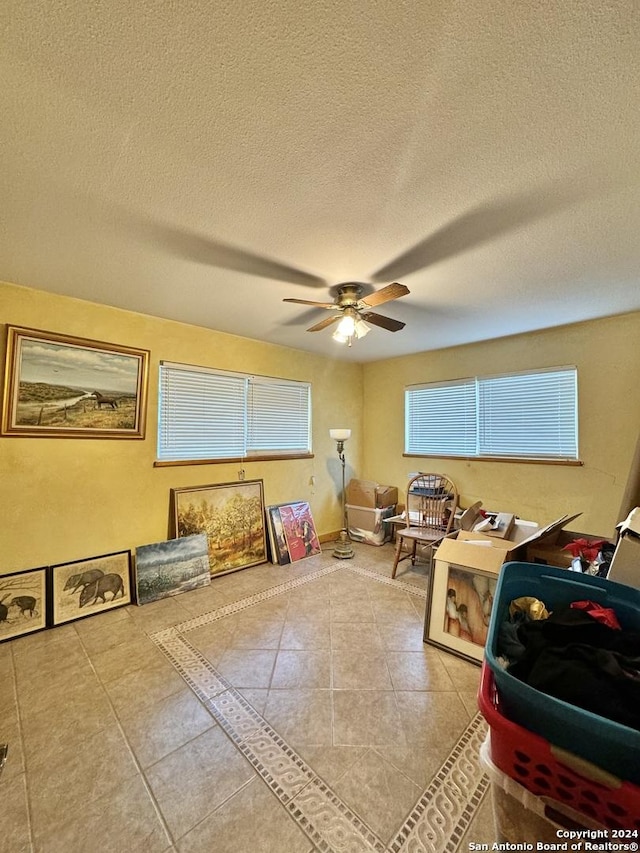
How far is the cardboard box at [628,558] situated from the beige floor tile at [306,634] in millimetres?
1632

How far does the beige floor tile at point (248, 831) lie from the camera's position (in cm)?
110

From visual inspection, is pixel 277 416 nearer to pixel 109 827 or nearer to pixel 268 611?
pixel 268 611

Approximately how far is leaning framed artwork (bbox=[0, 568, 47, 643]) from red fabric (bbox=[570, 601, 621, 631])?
3168 millimetres

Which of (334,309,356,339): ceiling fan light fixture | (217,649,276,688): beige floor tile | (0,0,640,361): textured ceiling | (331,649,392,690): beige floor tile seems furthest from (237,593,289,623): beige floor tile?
(0,0,640,361): textured ceiling

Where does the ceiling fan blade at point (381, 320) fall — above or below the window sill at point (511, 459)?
above

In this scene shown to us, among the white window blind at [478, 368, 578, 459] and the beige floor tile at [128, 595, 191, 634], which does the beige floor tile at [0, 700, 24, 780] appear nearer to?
the beige floor tile at [128, 595, 191, 634]

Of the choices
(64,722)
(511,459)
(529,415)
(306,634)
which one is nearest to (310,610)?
(306,634)

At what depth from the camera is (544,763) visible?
0.66m

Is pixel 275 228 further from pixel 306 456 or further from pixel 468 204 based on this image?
pixel 306 456

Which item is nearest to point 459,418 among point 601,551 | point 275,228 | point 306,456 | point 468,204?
point 306,456

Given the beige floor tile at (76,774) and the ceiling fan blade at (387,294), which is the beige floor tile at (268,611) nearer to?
the beige floor tile at (76,774)

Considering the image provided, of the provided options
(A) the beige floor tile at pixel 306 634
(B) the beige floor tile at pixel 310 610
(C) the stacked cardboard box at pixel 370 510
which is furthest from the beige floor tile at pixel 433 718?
(C) the stacked cardboard box at pixel 370 510

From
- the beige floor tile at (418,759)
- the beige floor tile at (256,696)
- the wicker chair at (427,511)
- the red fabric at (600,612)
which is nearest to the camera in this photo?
the red fabric at (600,612)

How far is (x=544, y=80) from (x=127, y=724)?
9.66 feet
